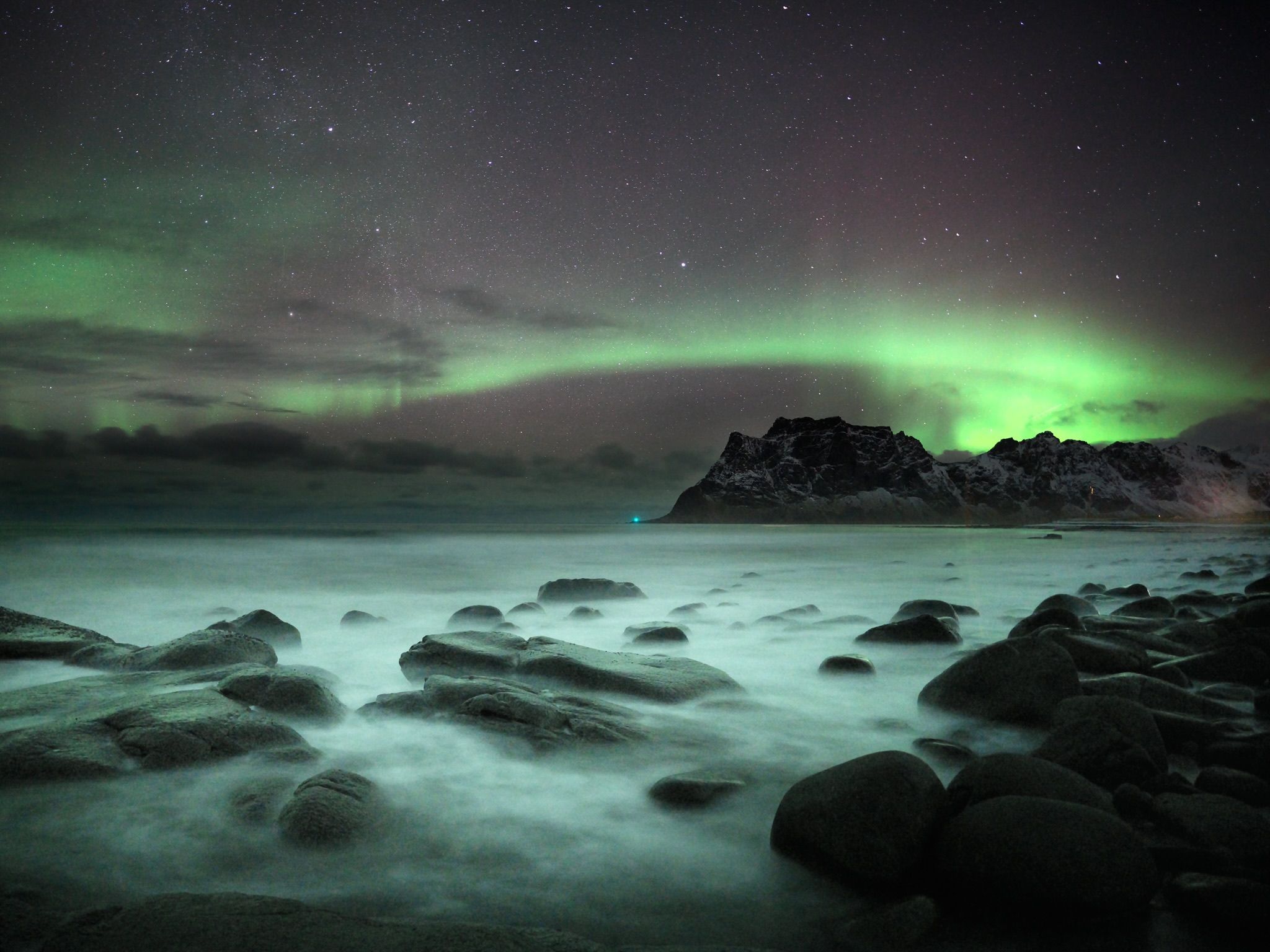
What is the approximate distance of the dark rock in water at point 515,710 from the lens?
4879mm

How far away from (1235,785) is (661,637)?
6039mm

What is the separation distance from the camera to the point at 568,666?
6.22 m

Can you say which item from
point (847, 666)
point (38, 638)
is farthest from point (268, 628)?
point (847, 666)

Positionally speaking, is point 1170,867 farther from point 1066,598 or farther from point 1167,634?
point 1066,598

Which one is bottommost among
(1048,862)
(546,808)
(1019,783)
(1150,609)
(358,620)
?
(358,620)

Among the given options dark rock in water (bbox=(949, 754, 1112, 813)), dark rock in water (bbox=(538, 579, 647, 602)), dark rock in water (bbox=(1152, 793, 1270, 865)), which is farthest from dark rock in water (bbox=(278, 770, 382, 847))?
dark rock in water (bbox=(538, 579, 647, 602))

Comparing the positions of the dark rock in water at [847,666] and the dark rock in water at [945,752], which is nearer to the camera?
the dark rock in water at [945,752]

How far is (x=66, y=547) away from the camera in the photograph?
31.2 meters

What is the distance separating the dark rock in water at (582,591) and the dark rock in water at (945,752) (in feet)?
28.3

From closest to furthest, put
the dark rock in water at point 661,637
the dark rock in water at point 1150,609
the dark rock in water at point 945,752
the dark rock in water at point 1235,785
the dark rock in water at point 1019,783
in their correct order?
the dark rock in water at point 1019,783 → the dark rock in water at point 1235,785 → the dark rock in water at point 945,752 → the dark rock in water at point 661,637 → the dark rock in water at point 1150,609

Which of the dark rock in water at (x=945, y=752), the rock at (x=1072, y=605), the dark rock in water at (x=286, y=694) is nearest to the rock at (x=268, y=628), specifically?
the dark rock in water at (x=286, y=694)

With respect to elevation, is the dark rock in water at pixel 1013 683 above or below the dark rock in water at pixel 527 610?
above

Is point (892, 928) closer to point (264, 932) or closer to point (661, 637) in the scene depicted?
point (264, 932)

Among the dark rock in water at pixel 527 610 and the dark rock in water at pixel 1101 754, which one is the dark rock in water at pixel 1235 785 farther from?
the dark rock in water at pixel 527 610
